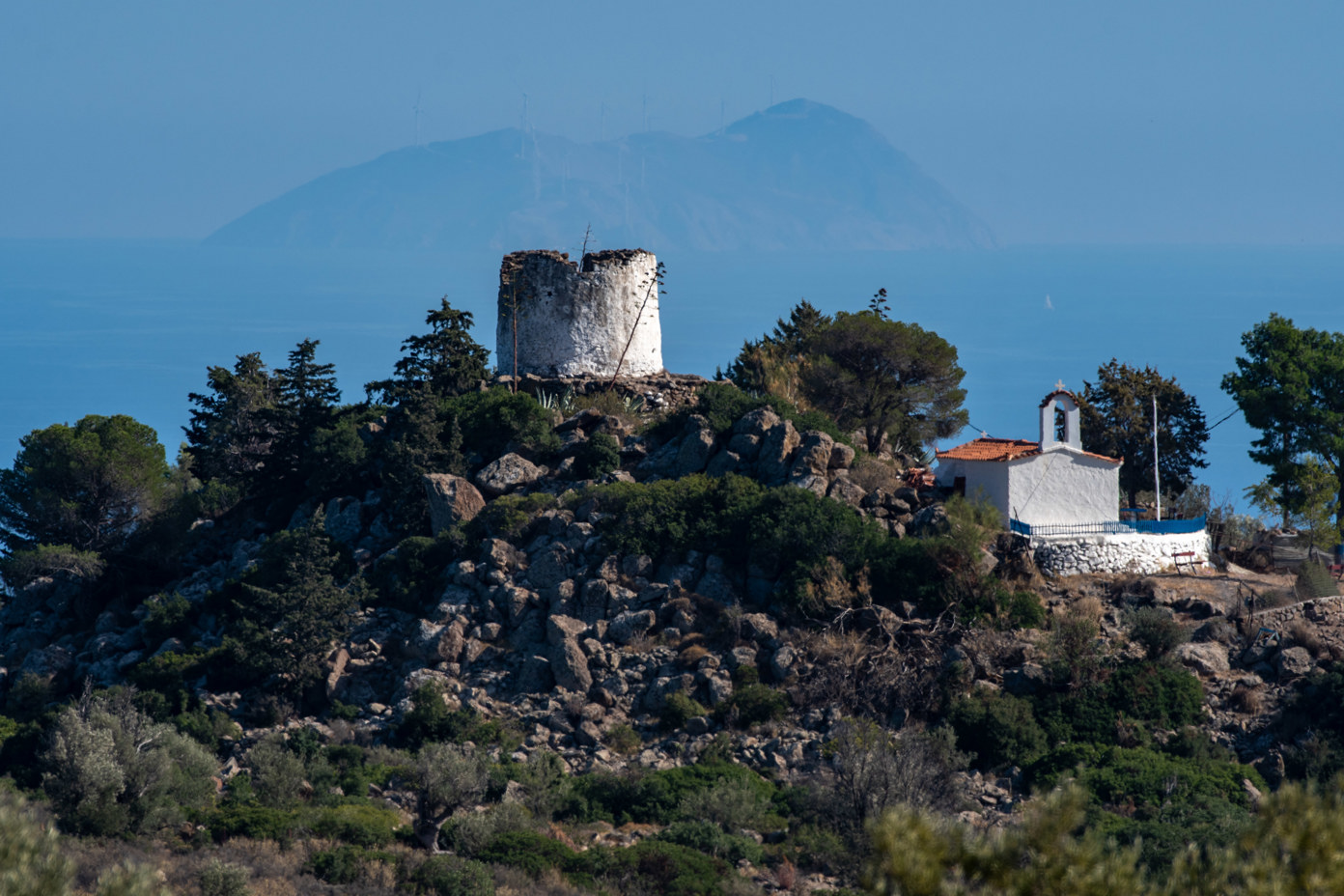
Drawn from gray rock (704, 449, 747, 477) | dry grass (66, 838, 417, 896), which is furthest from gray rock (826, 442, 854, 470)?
dry grass (66, 838, 417, 896)

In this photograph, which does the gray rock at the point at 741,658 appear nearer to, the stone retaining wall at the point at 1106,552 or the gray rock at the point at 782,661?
the gray rock at the point at 782,661

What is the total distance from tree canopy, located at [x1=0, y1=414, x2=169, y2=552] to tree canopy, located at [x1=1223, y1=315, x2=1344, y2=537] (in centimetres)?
3090

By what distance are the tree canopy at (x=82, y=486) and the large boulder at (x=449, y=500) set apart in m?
11.0

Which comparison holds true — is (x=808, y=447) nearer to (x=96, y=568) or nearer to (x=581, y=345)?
(x=581, y=345)

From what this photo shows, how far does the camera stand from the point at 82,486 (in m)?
40.7

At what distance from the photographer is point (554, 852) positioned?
2203cm

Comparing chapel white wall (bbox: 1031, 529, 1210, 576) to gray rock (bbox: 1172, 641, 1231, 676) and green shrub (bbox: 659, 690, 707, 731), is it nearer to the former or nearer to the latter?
gray rock (bbox: 1172, 641, 1231, 676)

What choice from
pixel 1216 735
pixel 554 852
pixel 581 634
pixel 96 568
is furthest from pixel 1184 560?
pixel 96 568

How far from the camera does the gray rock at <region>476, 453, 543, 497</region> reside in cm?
3528

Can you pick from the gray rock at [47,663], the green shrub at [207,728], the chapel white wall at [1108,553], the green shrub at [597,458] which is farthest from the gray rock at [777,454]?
the gray rock at [47,663]

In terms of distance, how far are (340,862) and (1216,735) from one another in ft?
52.7

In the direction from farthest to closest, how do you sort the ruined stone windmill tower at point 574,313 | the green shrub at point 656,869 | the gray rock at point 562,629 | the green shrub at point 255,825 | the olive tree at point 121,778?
the ruined stone windmill tower at point 574,313 → the gray rock at point 562,629 → the olive tree at point 121,778 → the green shrub at point 255,825 → the green shrub at point 656,869

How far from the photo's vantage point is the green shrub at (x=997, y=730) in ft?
84.2

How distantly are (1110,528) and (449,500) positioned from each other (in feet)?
50.8
